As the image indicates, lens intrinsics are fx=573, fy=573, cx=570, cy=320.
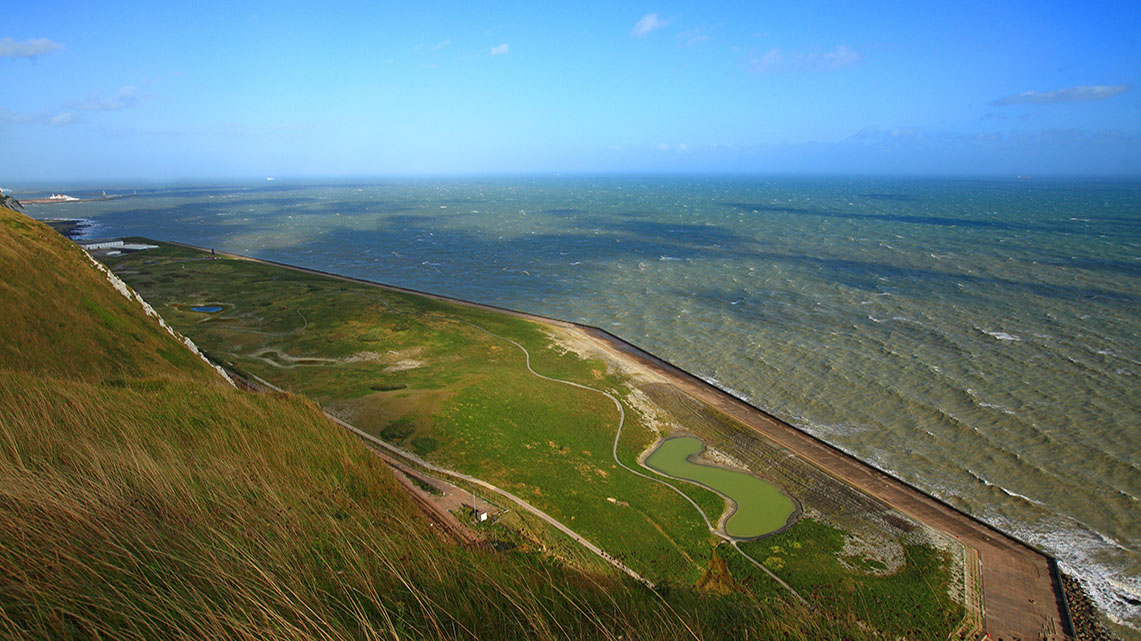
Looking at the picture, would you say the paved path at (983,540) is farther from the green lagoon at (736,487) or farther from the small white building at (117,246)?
the small white building at (117,246)

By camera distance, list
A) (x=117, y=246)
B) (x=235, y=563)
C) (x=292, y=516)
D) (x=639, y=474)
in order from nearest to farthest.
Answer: (x=235, y=563), (x=292, y=516), (x=639, y=474), (x=117, y=246)

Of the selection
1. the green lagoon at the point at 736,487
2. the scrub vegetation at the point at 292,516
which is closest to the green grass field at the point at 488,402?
the scrub vegetation at the point at 292,516

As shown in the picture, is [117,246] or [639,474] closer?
[639,474]

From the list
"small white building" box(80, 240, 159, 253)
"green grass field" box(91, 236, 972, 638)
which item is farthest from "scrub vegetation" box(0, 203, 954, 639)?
"small white building" box(80, 240, 159, 253)

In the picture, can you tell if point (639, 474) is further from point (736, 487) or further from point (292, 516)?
point (292, 516)

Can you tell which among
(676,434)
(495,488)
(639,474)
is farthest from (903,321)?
(495,488)
